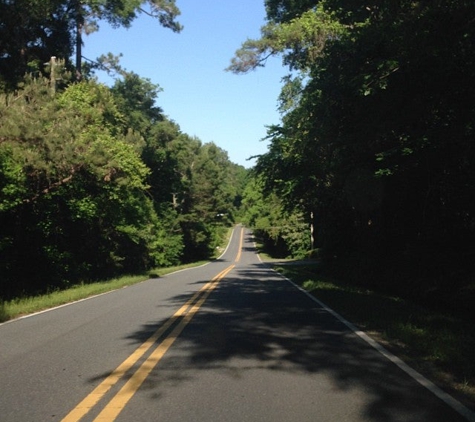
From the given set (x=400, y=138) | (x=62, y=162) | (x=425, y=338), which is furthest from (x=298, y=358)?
(x=62, y=162)

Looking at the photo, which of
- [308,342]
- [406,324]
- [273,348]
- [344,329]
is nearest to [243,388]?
[273,348]

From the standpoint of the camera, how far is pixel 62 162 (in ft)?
67.1

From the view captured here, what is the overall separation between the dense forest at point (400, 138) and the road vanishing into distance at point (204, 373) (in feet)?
18.0

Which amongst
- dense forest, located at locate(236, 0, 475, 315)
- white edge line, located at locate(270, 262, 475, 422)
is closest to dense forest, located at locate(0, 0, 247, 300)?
dense forest, located at locate(236, 0, 475, 315)

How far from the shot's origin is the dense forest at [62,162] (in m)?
19.6

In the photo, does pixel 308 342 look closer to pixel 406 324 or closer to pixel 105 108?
pixel 406 324

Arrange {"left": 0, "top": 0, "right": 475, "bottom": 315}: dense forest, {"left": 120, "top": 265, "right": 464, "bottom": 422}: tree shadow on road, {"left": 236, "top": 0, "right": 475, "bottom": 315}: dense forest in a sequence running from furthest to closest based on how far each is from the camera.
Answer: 1. {"left": 0, "top": 0, "right": 475, "bottom": 315}: dense forest
2. {"left": 236, "top": 0, "right": 475, "bottom": 315}: dense forest
3. {"left": 120, "top": 265, "right": 464, "bottom": 422}: tree shadow on road

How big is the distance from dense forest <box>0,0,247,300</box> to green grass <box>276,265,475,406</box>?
43.0ft

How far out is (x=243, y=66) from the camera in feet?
95.2

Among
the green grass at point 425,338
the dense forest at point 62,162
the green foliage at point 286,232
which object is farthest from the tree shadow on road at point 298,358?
the green foliage at point 286,232

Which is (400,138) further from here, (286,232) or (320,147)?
(286,232)

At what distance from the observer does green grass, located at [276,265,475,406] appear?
6111 mm

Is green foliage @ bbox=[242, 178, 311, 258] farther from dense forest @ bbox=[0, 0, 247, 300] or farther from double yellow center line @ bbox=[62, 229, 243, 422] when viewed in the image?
double yellow center line @ bbox=[62, 229, 243, 422]

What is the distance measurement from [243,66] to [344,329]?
73.5 feet
